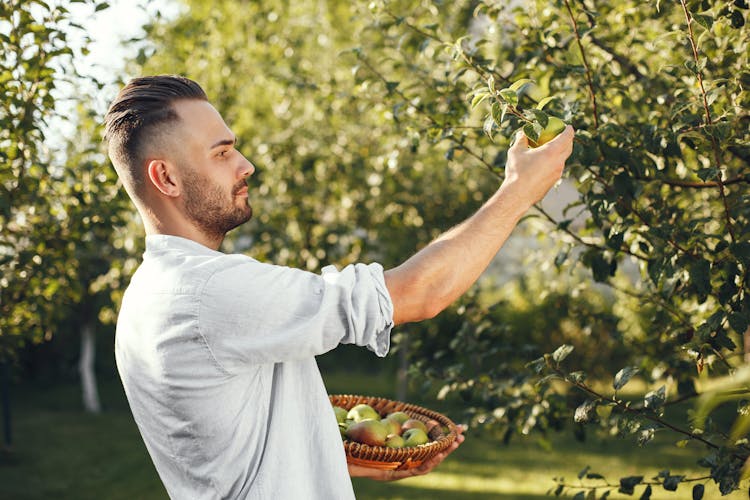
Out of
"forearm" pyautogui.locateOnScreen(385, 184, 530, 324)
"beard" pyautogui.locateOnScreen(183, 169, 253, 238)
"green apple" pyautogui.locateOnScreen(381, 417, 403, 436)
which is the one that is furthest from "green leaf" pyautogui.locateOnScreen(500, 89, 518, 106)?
"green apple" pyautogui.locateOnScreen(381, 417, 403, 436)

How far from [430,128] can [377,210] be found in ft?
13.3

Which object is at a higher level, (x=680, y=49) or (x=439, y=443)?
(x=680, y=49)

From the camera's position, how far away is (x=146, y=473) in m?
6.29

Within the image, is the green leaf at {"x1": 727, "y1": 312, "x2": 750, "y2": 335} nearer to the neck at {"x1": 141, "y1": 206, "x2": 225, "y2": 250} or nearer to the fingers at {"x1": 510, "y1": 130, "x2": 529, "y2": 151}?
the fingers at {"x1": 510, "y1": 130, "x2": 529, "y2": 151}

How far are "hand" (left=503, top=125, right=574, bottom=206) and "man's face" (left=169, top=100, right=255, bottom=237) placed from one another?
2.01 ft

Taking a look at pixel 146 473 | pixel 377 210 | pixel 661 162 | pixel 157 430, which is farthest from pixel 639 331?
pixel 157 430

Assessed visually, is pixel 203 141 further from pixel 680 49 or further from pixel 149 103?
pixel 680 49

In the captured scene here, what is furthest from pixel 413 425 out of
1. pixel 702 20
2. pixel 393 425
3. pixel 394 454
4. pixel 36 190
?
pixel 36 190

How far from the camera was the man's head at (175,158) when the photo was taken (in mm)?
1641

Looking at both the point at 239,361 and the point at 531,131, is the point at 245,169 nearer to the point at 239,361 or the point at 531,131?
the point at 239,361

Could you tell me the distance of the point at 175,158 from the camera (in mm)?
1637

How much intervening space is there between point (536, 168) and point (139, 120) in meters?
0.90

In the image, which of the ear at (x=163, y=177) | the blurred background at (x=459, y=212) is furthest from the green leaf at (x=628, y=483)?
the ear at (x=163, y=177)

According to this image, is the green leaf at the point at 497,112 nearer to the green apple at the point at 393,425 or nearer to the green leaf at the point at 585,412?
the green leaf at the point at 585,412
